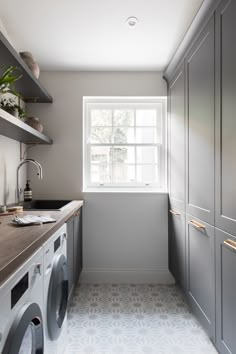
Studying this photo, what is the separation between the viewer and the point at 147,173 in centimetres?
287

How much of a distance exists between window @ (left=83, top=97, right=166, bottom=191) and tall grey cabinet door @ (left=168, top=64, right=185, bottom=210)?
299 mm

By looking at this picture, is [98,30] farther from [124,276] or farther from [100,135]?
[124,276]

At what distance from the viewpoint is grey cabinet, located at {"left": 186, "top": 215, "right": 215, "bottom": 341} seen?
1.55 metres

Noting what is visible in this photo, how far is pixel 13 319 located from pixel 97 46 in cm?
223

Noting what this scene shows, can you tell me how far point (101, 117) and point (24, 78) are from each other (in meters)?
1.07

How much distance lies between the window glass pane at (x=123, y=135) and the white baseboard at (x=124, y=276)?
4.88 ft

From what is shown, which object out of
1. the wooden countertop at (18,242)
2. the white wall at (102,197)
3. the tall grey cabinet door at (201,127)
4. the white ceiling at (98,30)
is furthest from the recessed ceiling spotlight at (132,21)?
the wooden countertop at (18,242)

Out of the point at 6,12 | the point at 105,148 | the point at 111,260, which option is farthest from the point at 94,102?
the point at 111,260

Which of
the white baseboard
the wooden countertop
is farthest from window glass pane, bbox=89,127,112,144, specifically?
the wooden countertop

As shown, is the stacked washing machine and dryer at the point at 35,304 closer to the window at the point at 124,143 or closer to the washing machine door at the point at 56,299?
the washing machine door at the point at 56,299

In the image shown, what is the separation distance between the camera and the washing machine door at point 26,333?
2.33 feet

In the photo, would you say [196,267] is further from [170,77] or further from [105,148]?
[170,77]

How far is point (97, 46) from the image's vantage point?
2.24 metres

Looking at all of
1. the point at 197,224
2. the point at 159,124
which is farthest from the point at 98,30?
the point at 197,224
